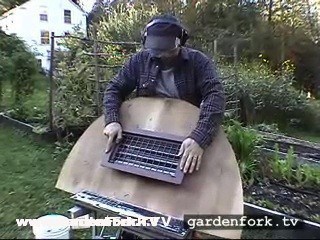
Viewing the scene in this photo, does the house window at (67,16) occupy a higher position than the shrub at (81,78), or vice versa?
the house window at (67,16)

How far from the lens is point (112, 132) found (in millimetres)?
1580

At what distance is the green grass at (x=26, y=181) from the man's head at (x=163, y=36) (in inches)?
46.3

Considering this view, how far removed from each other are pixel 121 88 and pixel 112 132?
306 millimetres

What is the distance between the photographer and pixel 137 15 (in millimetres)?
8062

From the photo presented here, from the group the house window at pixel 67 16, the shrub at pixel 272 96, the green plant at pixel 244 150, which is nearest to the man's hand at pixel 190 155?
the green plant at pixel 244 150

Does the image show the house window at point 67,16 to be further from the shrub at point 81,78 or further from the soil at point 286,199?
the soil at point 286,199

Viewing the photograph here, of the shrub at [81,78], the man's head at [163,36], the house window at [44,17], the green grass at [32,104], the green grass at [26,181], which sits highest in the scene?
the house window at [44,17]

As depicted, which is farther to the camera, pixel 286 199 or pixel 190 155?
pixel 286 199

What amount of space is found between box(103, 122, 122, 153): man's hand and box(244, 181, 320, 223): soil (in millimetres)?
1537

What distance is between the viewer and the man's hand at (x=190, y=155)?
4.49 feet

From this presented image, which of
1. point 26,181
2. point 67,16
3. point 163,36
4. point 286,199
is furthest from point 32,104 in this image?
point 67,16

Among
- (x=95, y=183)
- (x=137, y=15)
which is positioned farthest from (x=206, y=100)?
(x=137, y=15)

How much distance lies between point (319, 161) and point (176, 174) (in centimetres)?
331

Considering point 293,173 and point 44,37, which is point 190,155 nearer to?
point 293,173
